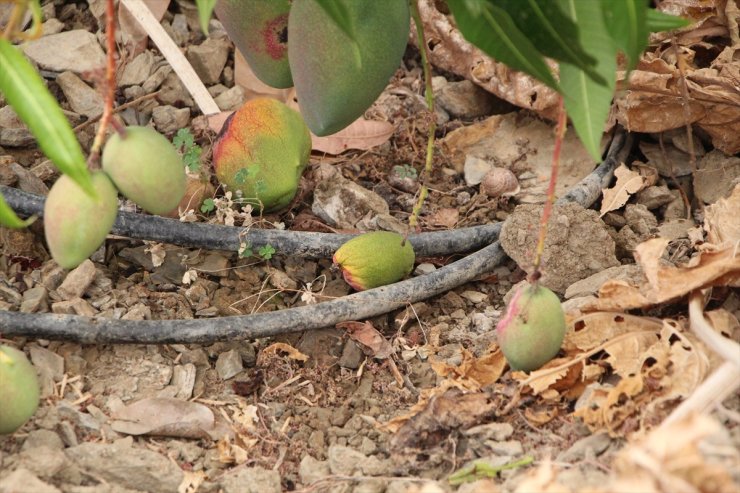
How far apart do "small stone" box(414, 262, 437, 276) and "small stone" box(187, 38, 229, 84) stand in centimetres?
83

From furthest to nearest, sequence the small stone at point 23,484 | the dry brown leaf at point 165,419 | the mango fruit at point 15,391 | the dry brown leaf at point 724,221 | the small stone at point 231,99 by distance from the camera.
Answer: the small stone at point 231,99
the dry brown leaf at point 724,221
the dry brown leaf at point 165,419
the mango fruit at point 15,391
the small stone at point 23,484

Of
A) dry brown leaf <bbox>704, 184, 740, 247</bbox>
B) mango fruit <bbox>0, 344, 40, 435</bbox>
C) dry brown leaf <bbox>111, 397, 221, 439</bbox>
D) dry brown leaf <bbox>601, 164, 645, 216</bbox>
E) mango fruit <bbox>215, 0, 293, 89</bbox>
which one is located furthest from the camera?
dry brown leaf <bbox>601, 164, 645, 216</bbox>

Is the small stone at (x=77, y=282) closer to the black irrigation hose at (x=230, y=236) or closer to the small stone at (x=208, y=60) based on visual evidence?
the black irrigation hose at (x=230, y=236)

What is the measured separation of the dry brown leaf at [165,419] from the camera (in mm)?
1745

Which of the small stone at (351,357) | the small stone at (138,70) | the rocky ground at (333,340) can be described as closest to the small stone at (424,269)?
the rocky ground at (333,340)

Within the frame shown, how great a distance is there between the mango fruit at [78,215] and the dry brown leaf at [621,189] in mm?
1274

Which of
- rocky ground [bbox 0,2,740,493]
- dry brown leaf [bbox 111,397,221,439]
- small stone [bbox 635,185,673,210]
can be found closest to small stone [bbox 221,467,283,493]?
rocky ground [bbox 0,2,740,493]

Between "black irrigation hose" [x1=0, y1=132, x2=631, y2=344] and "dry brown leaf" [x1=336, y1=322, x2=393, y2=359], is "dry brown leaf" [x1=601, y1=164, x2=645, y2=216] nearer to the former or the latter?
"black irrigation hose" [x1=0, y1=132, x2=631, y2=344]

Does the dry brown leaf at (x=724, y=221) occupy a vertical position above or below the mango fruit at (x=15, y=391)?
below

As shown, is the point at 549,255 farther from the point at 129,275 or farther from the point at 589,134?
the point at 129,275

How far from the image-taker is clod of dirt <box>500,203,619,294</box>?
208 centimetres

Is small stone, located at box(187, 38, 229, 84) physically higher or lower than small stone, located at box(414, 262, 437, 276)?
higher

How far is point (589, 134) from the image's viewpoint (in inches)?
58.2

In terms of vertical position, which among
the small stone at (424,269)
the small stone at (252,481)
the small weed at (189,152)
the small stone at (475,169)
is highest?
the small weed at (189,152)
